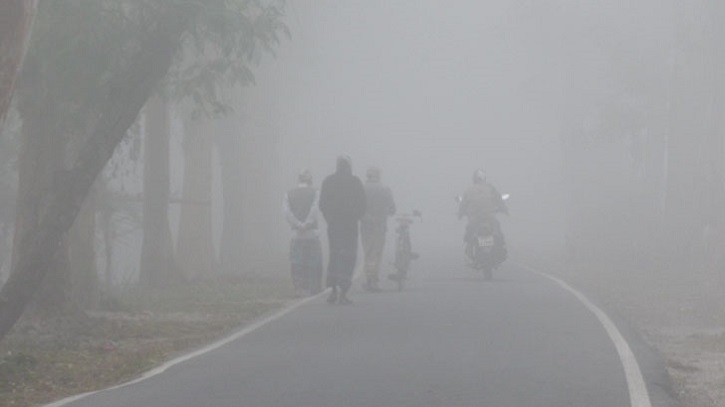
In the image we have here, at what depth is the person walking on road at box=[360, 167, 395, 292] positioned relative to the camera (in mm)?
25094

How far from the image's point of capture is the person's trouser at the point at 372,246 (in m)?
25.1

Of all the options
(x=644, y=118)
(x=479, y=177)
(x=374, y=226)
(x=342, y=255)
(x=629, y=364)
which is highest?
(x=644, y=118)

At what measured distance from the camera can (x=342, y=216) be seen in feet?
74.2

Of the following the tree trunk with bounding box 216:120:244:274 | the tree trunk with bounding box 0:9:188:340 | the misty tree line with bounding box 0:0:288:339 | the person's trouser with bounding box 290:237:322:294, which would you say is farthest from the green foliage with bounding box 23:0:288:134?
the tree trunk with bounding box 216:120:244:274

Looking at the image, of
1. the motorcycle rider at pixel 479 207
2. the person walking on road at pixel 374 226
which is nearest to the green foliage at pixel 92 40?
the person walking on road at pixel 374 226

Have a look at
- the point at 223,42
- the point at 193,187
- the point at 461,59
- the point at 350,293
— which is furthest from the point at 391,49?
the point at 223,42

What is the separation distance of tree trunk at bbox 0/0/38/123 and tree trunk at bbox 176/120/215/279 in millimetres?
19614

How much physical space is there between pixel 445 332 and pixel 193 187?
15643mm

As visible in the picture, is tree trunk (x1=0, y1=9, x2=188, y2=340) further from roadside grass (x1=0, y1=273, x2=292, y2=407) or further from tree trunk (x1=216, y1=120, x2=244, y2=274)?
tree trunk (x1=216, y1=120, x2=244, y2=274)

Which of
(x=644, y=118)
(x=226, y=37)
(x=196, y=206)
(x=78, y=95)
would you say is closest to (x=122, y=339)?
(x=78, y=95)

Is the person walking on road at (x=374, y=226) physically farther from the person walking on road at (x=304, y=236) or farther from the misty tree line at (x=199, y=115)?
the misty tree line at (x=199, y=115)

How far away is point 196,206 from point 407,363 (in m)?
18.3

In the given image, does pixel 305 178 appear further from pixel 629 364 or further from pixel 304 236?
pixel 629 364

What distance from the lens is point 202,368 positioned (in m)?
14.1
